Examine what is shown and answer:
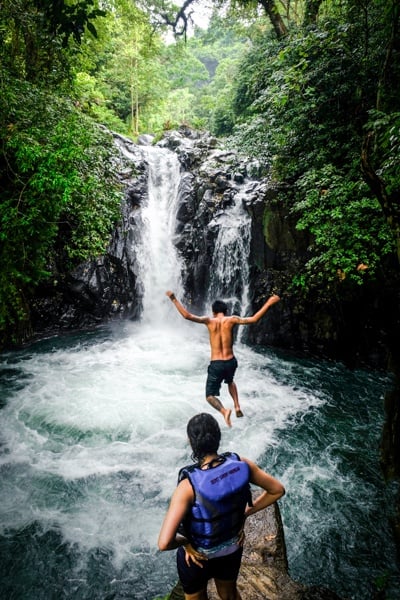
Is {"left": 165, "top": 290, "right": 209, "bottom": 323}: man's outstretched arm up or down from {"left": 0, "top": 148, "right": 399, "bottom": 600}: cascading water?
up

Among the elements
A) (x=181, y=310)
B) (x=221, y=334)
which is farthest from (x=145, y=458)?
(x=181, y=310)

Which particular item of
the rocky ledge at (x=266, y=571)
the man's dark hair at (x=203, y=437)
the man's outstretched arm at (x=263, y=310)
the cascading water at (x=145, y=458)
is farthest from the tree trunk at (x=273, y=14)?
the rocky ledge at (x=266, y=571)

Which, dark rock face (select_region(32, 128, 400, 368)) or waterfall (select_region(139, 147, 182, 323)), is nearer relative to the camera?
dark rock face (select_region(32, 128, 400, 368))

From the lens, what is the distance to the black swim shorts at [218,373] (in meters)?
4.77

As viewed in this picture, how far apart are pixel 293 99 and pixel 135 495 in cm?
898

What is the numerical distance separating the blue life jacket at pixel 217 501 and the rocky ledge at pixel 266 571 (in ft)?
4.06

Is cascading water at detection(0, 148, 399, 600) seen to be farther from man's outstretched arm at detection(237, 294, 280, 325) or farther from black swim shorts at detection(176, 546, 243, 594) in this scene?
man's outstretched arm at detection(237, 294, 280, 325)

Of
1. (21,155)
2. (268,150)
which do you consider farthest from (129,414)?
(268,150)

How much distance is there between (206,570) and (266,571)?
4.25 ft

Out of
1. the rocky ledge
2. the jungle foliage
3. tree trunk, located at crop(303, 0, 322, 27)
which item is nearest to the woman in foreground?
the rocky ledge

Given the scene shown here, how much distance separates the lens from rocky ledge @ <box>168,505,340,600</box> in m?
2.60

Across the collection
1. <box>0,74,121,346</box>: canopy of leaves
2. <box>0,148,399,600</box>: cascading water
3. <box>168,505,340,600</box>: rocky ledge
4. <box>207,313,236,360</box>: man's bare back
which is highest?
<box>0,74,121,346</box>: canopy of leaves

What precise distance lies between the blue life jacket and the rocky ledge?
124cm

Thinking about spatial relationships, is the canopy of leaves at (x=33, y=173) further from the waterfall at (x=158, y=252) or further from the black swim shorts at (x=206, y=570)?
the black swim shorts at (x=206, y=570)
